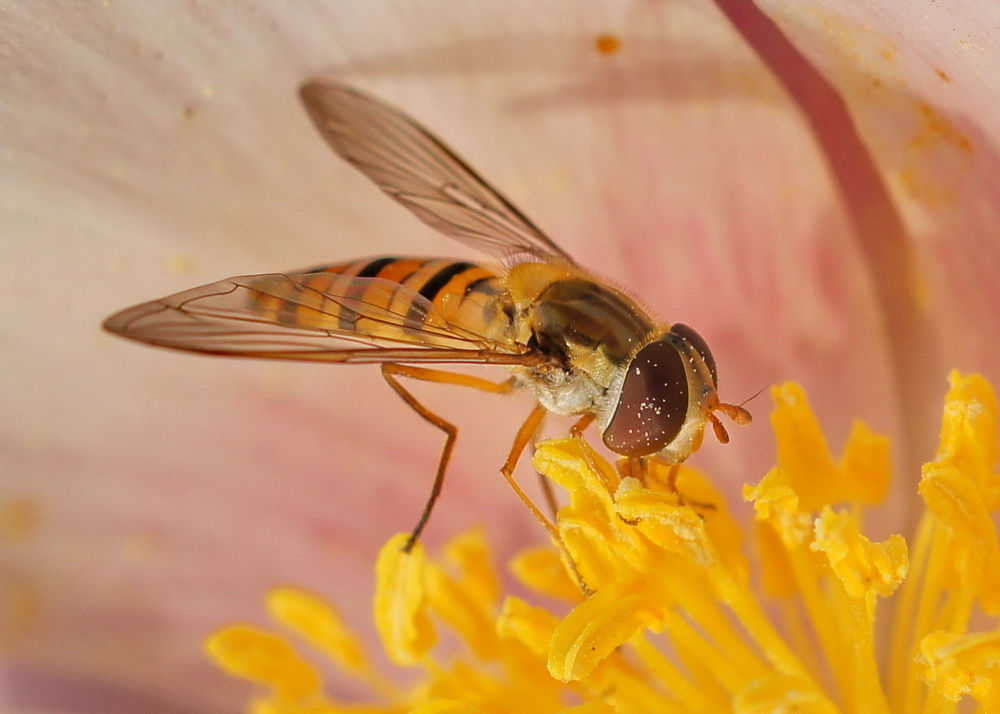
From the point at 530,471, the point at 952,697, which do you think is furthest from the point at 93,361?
the point at 952,697

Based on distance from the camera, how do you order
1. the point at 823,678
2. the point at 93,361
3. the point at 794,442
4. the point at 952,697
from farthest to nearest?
the point at 93,361 < the point at 823,678 < the point at 794,442 < the point at 952,697

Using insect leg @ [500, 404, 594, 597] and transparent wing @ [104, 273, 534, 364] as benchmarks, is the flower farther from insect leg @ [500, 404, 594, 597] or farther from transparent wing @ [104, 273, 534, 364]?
transparent wing @ [104, 273, 534, 364]

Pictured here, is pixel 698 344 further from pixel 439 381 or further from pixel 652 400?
pixel 439 381

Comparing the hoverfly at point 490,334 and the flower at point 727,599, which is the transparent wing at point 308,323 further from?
the flower at point 727,599

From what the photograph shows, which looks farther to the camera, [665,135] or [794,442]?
[665,135]

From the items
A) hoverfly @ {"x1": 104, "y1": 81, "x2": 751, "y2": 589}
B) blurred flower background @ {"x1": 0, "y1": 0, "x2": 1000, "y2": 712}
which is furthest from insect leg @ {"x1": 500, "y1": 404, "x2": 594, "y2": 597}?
blurred flower background @ {"x1": 0, "y1": 0, "x2": 1000, "y2": 712}

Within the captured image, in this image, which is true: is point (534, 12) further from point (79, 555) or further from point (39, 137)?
point (79, 555)

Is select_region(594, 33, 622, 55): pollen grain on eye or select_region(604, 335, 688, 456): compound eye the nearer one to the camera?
select_region(604, 335, 688, 456): compound eye
